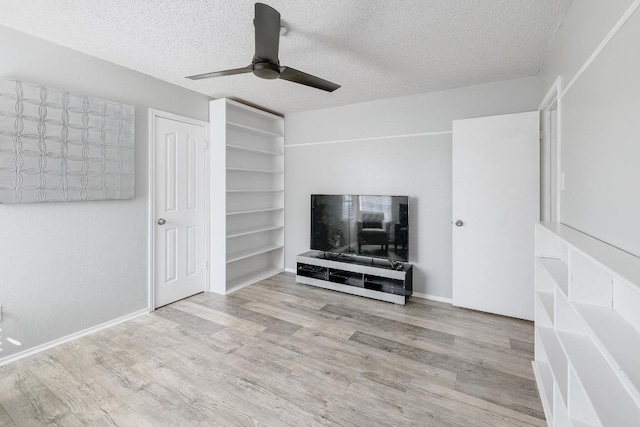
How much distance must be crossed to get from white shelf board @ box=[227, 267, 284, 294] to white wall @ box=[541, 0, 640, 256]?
342 cm

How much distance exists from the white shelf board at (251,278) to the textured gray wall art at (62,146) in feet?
5.37

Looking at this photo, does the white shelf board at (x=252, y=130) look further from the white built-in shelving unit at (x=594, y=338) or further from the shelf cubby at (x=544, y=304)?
the shelf cubby at (x=544, y=304)

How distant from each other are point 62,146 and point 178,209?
1.23 m

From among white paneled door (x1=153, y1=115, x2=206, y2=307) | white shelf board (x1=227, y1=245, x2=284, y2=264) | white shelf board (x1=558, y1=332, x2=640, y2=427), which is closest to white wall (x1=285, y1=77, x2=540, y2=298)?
white shelf board (x1=227, y1=245, x2=284, y2=264)

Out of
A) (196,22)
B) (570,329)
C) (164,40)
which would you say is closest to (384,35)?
(196,22)

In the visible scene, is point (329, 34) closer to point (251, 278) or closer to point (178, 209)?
point (178, 209)

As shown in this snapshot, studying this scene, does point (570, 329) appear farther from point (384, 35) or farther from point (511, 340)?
point (384, 35)

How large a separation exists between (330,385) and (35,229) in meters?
2.54

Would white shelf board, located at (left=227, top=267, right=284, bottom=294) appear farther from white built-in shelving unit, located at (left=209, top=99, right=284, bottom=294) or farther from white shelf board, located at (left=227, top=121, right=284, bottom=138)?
white shelf board, located at (left=227, top=121, right=284, bottom=138)

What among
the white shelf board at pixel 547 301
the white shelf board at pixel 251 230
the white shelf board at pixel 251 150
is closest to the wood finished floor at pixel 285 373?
the white shelf board at pixel 547 301

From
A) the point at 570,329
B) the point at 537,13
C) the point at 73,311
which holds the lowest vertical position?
the point at 73,311

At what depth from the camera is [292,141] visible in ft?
14.7

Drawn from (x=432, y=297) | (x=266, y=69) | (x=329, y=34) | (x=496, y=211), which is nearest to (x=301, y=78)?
(x=266, y=69)

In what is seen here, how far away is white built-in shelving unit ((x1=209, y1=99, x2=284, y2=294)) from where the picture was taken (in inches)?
143
